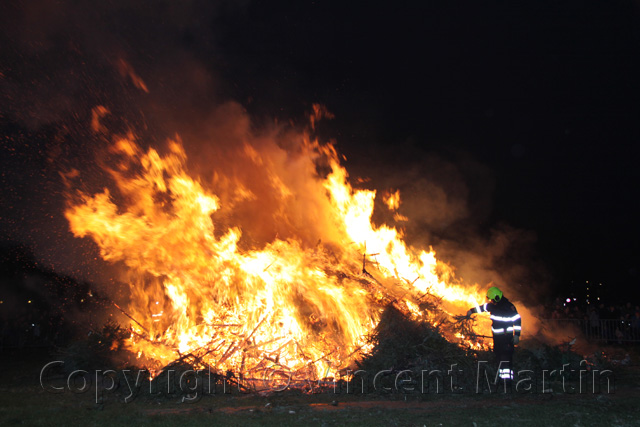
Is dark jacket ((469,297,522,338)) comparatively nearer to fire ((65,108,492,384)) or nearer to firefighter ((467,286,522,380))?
firefighter ((467,286,522,380))

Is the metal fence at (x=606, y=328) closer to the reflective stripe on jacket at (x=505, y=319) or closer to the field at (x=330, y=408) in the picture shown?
the field at (x=330, y=408)

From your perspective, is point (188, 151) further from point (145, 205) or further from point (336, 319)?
point (336, 319)

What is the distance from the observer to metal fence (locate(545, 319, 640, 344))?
1462 cm

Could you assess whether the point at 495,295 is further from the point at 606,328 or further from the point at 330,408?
the point at 606,328

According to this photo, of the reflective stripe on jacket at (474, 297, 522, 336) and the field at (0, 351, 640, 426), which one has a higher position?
the reflective stripe on jacket at (474, 297, 522, 336)

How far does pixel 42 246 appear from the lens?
42.3 ft

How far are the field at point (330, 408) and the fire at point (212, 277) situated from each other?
4.83ft

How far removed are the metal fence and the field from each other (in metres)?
7.43

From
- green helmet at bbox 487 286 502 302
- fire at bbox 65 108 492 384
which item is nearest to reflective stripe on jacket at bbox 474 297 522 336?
green helmet at bbox 487 286 502 302

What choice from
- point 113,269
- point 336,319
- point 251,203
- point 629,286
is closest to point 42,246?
point 113,269

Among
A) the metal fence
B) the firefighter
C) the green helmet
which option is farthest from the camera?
the metal fence

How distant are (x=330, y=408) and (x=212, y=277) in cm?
457

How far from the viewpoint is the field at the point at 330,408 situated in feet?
19.7

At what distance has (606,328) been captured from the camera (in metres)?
15.2
